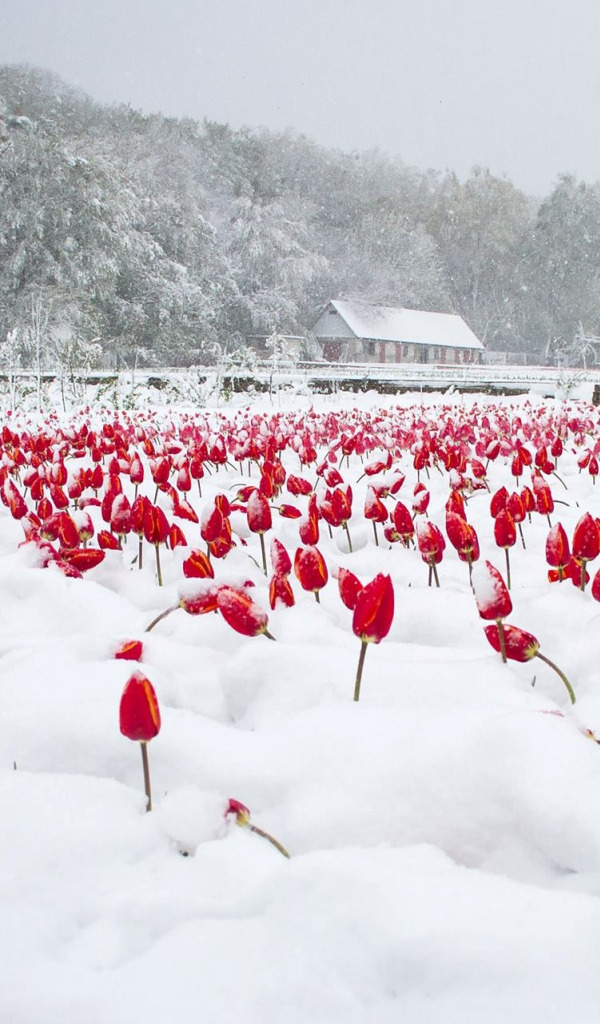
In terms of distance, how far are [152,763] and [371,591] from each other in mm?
534

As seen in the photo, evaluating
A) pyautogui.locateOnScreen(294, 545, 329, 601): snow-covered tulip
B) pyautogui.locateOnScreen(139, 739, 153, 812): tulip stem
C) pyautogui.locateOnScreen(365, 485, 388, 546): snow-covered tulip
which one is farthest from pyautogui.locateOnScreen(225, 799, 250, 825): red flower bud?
pyautogui.locateOnScreen(365, 485, 388, 546): snow-covered tulip

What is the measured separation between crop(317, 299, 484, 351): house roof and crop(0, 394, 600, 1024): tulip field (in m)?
50.1

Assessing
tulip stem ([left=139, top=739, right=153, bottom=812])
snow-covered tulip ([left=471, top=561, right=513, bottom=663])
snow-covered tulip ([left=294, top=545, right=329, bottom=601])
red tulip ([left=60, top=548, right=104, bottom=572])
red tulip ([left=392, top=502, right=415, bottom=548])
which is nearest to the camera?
tulip stem ([left=139, top=739, right=153, bottom=812])

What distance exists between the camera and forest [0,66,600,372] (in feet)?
95.1

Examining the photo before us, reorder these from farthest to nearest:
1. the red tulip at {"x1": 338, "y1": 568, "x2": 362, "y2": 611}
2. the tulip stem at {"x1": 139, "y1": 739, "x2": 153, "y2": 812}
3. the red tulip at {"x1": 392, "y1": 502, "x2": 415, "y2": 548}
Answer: the red tulip at {"x1": 392, "y1": 502, "x2": 415, "y2": 548}, the red tulip at {"x1": 338, "y1": 568, "x2": 362, "y2": 611}, the tulip stem at {"x1": 139, "y1": 739, "x2": 153, "y2": 812}

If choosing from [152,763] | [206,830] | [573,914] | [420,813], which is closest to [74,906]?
[206,830]

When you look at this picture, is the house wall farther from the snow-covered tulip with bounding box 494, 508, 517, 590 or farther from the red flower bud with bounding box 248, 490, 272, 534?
the snow-covered tulip with bounding box 494, 508, 517, 590

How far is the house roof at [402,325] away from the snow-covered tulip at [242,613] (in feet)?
165

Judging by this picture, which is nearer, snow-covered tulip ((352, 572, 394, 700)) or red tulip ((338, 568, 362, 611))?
snow-covered tulip ((352, 572, 394, 700))

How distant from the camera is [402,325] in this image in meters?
54.9

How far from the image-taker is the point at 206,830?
1.18m

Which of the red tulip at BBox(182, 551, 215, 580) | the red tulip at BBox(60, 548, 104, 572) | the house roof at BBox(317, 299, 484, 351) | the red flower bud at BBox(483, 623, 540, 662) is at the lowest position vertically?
the red tulip at BBox(60, 548, 104, 572)

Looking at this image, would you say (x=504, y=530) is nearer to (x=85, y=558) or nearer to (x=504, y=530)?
(x=504, y=530)

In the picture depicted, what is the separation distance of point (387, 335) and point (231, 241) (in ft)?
45.6
